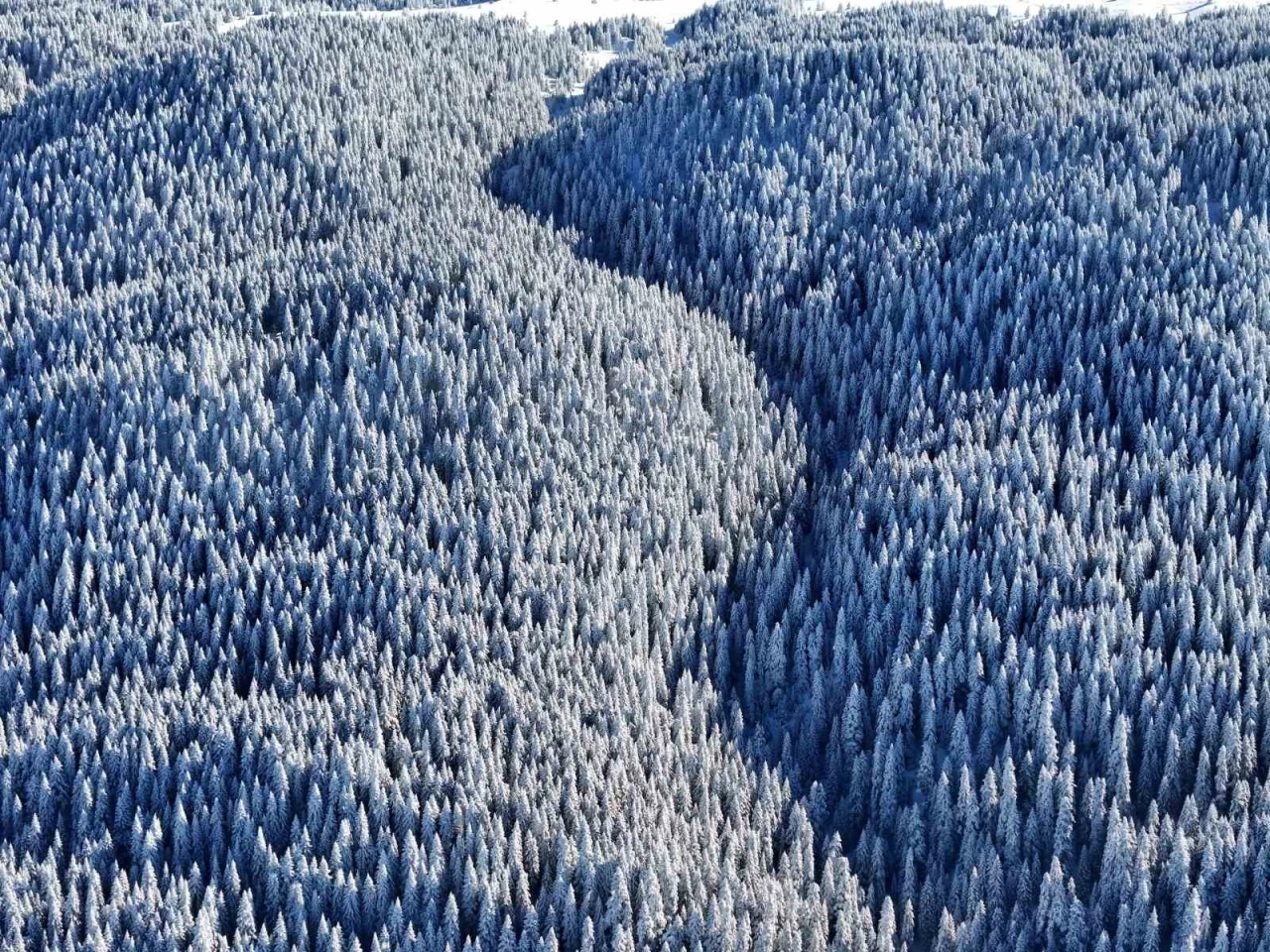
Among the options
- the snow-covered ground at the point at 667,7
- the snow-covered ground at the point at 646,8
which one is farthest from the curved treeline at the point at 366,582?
the snow-covered ground at the point at 667,7

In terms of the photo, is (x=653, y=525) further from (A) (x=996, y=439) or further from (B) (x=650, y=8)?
(B) (x=650, y=8)

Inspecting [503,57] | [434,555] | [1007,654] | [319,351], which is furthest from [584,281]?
[503,57]

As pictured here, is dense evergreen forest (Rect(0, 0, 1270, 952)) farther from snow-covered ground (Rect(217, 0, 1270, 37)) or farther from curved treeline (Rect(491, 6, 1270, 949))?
snow-covered ground (Rect(217, 0, 1270, 37))

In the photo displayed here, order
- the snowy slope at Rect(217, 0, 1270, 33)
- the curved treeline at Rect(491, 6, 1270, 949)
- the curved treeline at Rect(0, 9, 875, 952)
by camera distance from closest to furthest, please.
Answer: the curved treeline at Rect(0, 9, 875, 952) → the curved treeline at Rect(491, 6, 1270, 949) → the snowy slope at Rect(217, 0, 1270, 33)

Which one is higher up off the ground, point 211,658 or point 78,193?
point 78,193

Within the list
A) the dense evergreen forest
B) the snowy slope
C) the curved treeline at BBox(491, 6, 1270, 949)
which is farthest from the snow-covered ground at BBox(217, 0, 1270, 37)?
the dense evergreen forest

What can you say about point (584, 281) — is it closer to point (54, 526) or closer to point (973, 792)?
point (54, 526)
